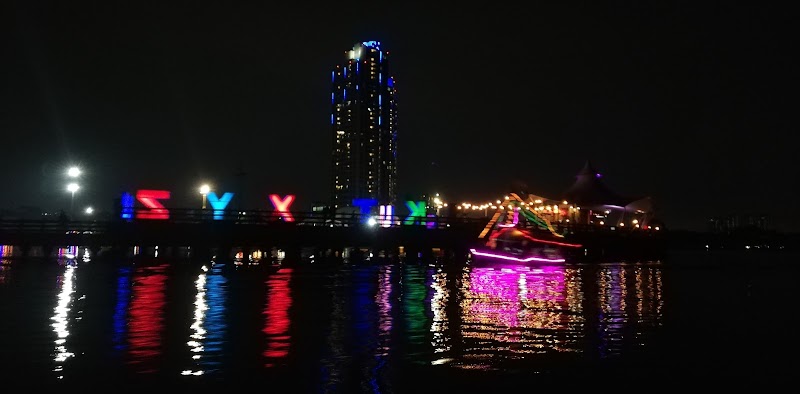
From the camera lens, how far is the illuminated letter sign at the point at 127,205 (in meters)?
48.0

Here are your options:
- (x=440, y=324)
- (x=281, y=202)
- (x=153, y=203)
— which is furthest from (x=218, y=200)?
(x=440, y=324)

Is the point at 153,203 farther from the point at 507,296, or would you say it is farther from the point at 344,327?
the point at 344,327

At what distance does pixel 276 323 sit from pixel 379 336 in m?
2.71

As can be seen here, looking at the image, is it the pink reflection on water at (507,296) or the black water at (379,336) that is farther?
Result: the pink reflection on water at (507,296)

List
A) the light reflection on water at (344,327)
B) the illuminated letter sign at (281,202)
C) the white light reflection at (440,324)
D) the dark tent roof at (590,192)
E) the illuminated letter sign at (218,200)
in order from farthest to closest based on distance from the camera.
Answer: the dark tent roof at (590,192), the illuminated letter sign at (281,202), the illuminated letter sign at (218,200), the white light reflection at (440,324), the light reflection on water at (344,327)

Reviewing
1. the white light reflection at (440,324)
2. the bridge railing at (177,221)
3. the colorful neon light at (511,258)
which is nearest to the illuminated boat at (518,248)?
the colorful neon light at (511,258)

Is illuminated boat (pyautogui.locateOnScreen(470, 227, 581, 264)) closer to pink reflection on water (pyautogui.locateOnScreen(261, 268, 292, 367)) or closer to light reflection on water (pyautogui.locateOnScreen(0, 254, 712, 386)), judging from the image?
light reflection on water (pyautogui.locateOnScreen(0, 254, 712, 386))

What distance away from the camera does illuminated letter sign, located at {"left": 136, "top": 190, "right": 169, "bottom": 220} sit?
48250mm

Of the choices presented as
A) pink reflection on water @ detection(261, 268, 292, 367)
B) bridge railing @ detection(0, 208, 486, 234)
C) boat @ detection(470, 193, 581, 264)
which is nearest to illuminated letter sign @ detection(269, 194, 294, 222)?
bridge railing @ detection(0, 208, 486, 234)

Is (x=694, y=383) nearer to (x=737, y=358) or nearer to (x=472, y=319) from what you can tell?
(x=737, y=358)

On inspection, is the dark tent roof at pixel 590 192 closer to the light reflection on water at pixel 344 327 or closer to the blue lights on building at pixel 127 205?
the blue lights on building at pixel 127 205

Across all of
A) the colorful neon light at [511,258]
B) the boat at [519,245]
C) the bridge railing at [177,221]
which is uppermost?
the bridge railing at [177,221]

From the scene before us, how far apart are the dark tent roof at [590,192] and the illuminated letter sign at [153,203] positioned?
48.2m

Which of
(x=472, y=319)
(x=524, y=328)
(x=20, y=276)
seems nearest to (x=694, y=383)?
(x=524, y=328)
